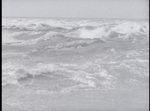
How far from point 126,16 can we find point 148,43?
0.28 meters

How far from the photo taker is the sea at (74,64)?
1619 millimetres

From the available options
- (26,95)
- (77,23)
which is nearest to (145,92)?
(77,23)

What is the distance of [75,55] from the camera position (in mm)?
1678

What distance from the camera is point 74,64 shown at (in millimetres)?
1668

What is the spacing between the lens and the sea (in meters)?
1.62

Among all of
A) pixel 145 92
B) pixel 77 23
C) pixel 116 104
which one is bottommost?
pixel 116 104

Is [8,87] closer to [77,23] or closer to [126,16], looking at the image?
[77,23]

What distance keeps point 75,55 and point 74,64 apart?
73mm

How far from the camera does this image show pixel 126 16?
169 cm

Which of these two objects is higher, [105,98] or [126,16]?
[126,16]

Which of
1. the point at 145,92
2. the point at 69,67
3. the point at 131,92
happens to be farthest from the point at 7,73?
the point at 145,92

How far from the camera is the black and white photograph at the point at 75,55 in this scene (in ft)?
5.32

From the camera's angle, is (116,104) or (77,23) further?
(77,23)

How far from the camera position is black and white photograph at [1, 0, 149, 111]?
5.32 ft
